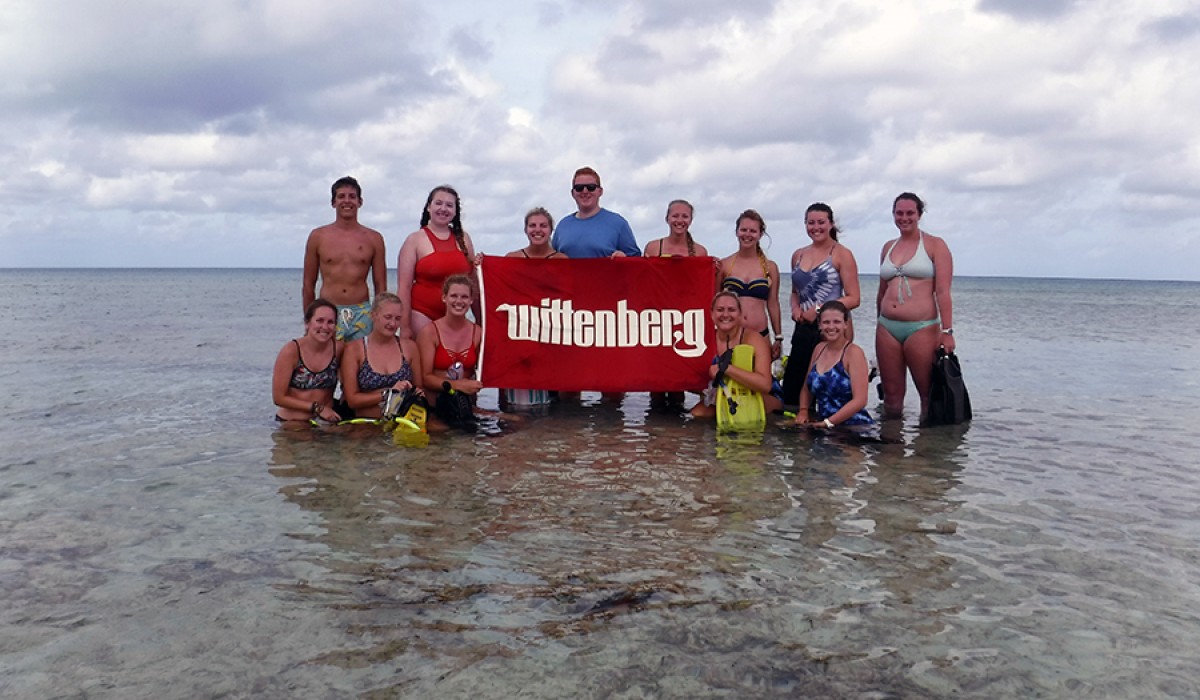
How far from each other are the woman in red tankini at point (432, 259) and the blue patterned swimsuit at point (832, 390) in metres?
3.55

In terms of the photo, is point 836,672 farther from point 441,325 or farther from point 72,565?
point 441,325

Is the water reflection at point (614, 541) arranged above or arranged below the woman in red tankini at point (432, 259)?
below

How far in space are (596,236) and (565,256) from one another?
0.38 m

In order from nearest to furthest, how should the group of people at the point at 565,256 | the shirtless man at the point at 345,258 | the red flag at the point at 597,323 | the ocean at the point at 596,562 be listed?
the ocean at the point at 596,562
the group of people at the point at 565,256
the shirtless man at the point at 345,258
the red flag at the point at 597,323

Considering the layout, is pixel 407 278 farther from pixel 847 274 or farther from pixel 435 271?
pixel 847 274

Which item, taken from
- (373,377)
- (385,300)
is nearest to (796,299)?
(385,300)

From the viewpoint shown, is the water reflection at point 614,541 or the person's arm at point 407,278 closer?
the water reflection at point 614,541

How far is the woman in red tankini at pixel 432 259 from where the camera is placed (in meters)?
8.09

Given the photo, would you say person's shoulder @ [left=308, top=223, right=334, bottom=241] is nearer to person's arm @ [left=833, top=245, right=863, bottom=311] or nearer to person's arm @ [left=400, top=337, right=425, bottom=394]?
person's arm @ [left=400, top=337, right=425, bottom=394]

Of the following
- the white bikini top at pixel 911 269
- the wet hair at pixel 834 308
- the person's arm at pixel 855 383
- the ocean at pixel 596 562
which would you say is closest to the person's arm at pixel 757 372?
the ocean at pixel 596 562

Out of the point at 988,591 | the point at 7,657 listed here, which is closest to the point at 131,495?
the point at 7,657

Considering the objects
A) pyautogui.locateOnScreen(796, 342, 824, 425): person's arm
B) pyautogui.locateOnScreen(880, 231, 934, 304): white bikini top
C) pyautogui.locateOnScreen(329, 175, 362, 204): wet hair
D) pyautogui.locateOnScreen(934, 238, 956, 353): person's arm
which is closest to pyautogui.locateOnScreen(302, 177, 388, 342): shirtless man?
pyautogui.locateOnScreen(329, 175, 362, 204): wet hair

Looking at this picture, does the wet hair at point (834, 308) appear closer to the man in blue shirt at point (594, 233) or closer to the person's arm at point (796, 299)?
the person's arm at point (796, 299)

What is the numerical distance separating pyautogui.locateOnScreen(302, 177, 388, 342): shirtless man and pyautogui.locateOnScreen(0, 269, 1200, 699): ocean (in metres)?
1.15
